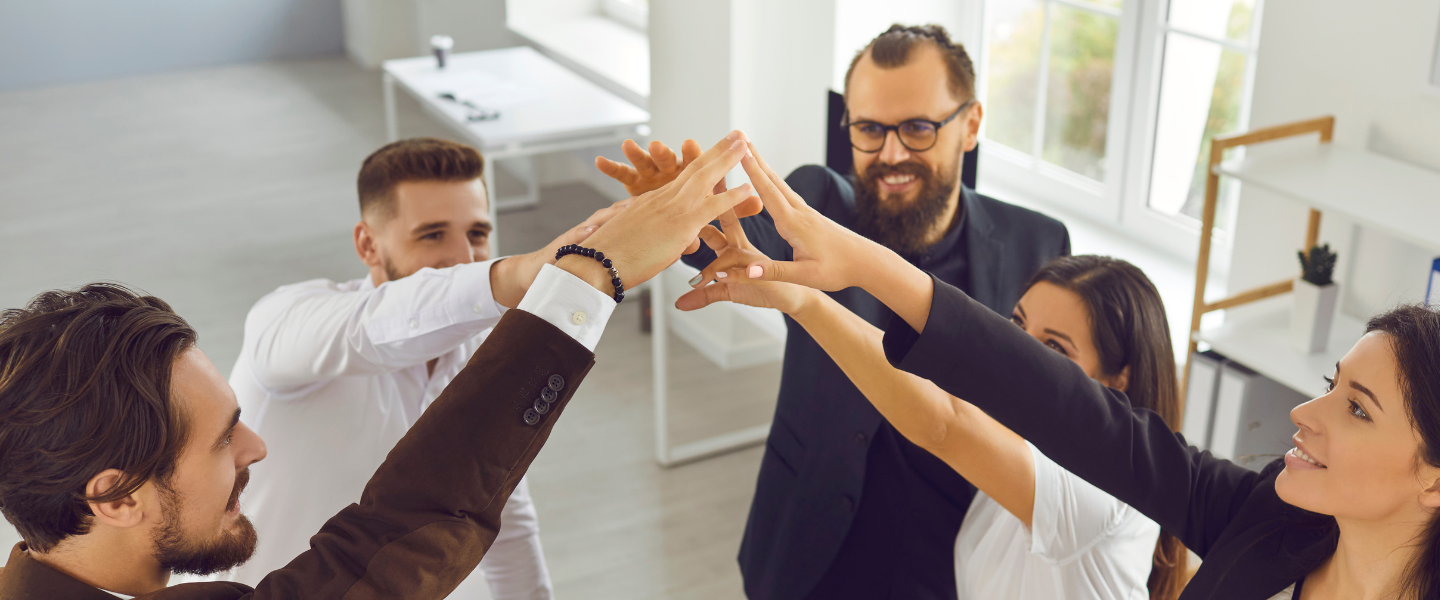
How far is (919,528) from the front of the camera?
63.2 inches

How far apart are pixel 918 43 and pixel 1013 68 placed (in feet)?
6.66

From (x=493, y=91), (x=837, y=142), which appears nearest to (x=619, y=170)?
(x=837, y=142)

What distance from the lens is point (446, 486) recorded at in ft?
2.88

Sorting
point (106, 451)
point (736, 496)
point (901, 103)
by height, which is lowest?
point (736, 496)

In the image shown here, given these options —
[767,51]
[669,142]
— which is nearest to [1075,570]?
[767,51]

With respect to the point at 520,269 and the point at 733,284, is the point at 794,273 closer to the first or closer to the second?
the point at 733,284

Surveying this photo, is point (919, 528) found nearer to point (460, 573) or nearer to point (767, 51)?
→ point (460, 573)

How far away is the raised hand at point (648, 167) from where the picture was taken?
1358mm

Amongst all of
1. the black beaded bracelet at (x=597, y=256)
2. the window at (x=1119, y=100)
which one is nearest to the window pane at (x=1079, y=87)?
the window at (x=1119, y=100)

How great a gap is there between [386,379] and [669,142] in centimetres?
263

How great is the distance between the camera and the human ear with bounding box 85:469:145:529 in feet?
3.05

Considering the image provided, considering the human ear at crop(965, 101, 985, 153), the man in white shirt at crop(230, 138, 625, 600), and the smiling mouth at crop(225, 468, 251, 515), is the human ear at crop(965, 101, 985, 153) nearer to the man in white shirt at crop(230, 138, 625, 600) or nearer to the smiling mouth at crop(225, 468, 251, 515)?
the man in white shirt at crop(230, 138, 625, 600)

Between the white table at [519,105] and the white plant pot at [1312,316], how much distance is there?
250 centimetres

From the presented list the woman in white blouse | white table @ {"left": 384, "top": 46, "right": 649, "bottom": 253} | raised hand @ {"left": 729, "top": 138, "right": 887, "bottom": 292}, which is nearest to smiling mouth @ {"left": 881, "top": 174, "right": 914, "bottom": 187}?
the woman in white blouse
